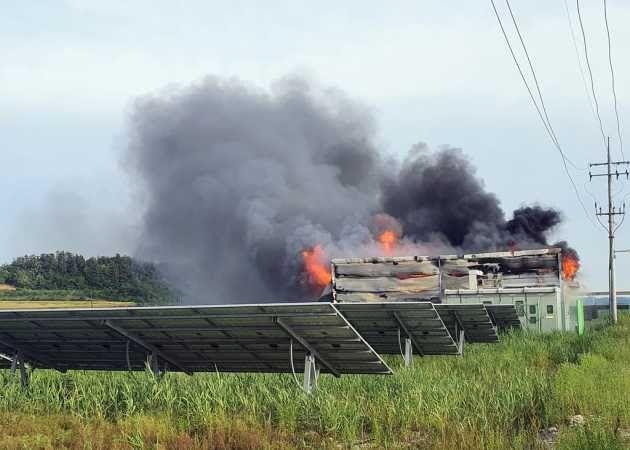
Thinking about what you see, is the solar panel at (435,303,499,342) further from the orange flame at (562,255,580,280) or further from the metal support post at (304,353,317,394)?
the orange flame at (562,255,580,280)

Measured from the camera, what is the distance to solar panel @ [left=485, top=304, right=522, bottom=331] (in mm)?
38106

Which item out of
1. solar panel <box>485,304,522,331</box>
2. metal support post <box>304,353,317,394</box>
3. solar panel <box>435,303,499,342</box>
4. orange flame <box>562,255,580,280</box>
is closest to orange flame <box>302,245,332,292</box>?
orange flame <box>562,255,580,280</box>

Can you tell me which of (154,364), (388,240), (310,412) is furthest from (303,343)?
(388,240)

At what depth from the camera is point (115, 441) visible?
473 inches

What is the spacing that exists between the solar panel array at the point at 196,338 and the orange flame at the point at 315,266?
42755mm

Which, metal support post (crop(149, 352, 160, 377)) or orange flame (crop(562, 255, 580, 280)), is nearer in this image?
metal support post (crop(149, 352, 160, 377))

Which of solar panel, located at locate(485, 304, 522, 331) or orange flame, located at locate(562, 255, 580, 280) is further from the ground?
orange flame, located at locate(562, 255, 580, 280)

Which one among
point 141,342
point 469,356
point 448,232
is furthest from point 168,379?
point 448,232

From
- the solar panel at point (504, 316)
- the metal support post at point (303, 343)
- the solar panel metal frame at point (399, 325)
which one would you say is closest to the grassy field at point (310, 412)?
the metal support post at point (303, 343)

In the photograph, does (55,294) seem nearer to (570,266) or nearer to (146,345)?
(570,266)

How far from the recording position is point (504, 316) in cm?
3978

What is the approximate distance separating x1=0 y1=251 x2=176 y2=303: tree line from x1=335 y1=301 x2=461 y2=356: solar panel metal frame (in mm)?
82518

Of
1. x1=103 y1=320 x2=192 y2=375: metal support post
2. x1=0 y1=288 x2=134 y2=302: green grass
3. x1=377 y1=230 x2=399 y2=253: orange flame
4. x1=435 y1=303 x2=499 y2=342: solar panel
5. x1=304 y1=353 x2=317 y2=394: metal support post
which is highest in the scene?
x1=377 y1=230 x2=399 y2=253: orange flame

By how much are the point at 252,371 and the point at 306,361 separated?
2.30m
